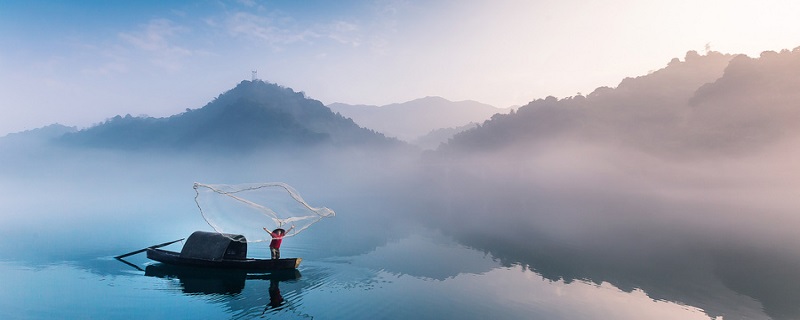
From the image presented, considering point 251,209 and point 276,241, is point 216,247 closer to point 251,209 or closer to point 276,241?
point 251,209

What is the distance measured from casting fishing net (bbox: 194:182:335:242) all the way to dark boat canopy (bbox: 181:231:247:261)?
82 centimetres

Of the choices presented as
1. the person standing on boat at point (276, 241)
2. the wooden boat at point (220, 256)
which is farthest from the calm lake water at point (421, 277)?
the person standing on boat at point (276, 241)

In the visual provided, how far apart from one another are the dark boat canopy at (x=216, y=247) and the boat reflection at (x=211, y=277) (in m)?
1.38

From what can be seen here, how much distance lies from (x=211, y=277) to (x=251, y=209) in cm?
596

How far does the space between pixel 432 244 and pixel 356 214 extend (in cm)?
3513

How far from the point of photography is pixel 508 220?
72438 millimetres

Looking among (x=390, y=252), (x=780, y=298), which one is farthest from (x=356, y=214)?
(x=780, y=298)

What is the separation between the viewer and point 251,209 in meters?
30.7

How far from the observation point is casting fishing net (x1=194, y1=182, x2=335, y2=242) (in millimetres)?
29094

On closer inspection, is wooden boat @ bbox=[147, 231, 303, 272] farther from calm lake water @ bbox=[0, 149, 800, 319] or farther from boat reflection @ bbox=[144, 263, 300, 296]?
calm lake water @ bbox=[0, 149, 800, 319]

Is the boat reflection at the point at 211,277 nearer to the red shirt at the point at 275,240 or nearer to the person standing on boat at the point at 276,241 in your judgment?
the person standing on boat at the point at 276,241

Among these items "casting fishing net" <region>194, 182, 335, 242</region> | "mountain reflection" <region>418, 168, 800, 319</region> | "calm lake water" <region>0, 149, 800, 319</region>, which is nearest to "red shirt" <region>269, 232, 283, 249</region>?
"casting fishing net" <region>194, 182, 335, 242</region>

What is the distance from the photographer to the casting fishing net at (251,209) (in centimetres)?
2909

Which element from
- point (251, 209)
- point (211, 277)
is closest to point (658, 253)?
point (251, 209)
